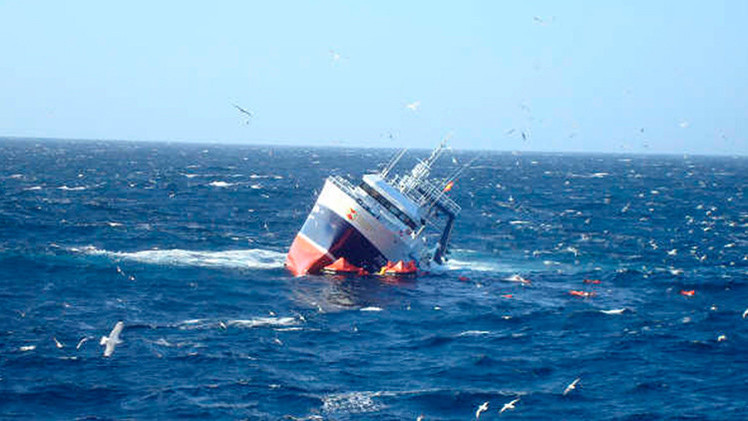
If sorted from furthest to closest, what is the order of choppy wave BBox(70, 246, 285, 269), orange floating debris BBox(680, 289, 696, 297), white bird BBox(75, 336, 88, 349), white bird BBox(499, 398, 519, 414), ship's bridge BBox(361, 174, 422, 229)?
choppy wave BBox(70, 246, 285, 269) < ship's bridge BBox(361, 174, 422, 229) < orange floating debris BBox(680, 289, 696, 297) < white bird BBox(75, 336, 88, 349) < white bird BBox(499, 398, 519, 414)

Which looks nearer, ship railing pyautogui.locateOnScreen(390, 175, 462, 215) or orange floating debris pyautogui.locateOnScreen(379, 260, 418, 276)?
orange floating debris pyautogui.locateOnScreen(379, 260, 418, 276)

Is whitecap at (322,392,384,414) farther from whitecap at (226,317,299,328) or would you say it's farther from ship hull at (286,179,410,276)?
ship hull at (286,179,410,276)

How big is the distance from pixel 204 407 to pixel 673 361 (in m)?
18.9

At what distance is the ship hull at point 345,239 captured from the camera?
48.3 meters

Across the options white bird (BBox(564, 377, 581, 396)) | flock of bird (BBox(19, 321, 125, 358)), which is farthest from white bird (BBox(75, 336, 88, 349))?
white bird (BBox(564, 377, 581, 396))

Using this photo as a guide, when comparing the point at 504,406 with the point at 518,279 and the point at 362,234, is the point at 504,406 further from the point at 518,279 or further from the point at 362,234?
the point at 518,279

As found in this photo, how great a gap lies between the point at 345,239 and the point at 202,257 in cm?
1111

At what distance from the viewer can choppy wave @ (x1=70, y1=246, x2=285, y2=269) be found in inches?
2022

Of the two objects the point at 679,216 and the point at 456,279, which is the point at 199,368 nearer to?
the point at 456,279

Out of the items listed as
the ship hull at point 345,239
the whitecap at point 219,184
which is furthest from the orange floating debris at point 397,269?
the whitecap at point 219,184

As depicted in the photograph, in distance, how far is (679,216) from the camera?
94000 mm

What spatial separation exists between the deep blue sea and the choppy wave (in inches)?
13.5

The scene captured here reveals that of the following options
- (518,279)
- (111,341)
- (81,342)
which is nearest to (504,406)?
(111,341)

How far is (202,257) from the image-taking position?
5403 cm
